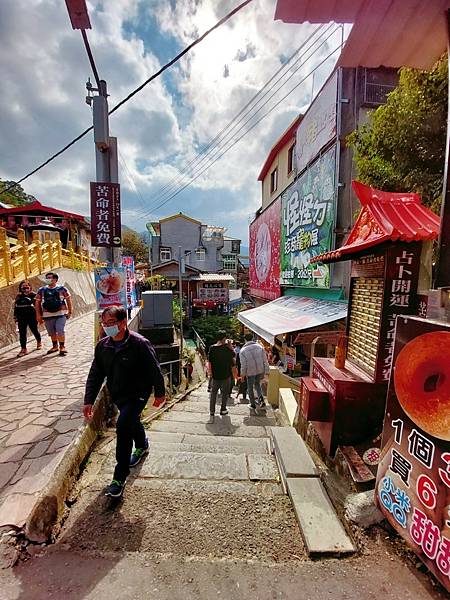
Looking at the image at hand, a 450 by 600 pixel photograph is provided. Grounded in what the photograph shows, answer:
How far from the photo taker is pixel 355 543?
2551 millimetres

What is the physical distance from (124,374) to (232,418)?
470 cm

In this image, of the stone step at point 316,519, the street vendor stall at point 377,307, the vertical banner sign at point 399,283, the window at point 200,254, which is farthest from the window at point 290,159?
the window at point 200,254

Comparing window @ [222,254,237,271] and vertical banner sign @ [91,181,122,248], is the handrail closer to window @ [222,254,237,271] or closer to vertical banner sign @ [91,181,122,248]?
vertical banner sign @ [91,181,122,248]

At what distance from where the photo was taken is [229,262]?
42.4 metres

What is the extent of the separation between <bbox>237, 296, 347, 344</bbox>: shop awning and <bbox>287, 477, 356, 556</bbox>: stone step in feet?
16.7

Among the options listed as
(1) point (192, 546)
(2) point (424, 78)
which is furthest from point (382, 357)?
(2) point (424, 78)

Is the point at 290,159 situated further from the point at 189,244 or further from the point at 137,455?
the point at 189,244

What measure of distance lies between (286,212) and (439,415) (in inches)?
444

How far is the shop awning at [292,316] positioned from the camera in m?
8.21

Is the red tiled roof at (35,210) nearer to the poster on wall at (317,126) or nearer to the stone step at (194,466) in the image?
the poster on wall at (317,126)

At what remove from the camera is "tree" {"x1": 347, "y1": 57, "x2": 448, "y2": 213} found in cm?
468

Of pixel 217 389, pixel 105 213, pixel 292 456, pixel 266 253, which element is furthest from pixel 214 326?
pixel 292 456

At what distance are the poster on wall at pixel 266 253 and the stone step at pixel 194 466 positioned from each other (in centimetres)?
1032

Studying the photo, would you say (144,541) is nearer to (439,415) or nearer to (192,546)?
(192,546)
